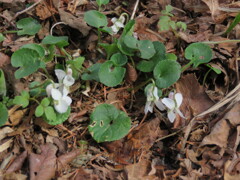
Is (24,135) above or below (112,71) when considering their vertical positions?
below

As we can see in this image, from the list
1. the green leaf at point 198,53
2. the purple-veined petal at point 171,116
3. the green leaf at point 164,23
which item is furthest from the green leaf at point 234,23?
the purple-veined petal at point 171,116

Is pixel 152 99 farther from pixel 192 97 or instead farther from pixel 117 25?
pixel 117 25

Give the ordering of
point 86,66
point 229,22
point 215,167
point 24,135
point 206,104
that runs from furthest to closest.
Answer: point 229,22, point 86,66, point 206,104, point 24,135, point 215,167

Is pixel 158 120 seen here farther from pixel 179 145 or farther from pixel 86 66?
pixel 86 66

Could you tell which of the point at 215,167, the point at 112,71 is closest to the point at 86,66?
the point at 112,71

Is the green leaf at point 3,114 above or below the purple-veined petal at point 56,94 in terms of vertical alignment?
below

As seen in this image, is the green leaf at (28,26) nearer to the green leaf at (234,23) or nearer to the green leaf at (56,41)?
the green leaf at (56,41)

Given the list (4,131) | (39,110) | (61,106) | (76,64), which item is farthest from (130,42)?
(4,131)
